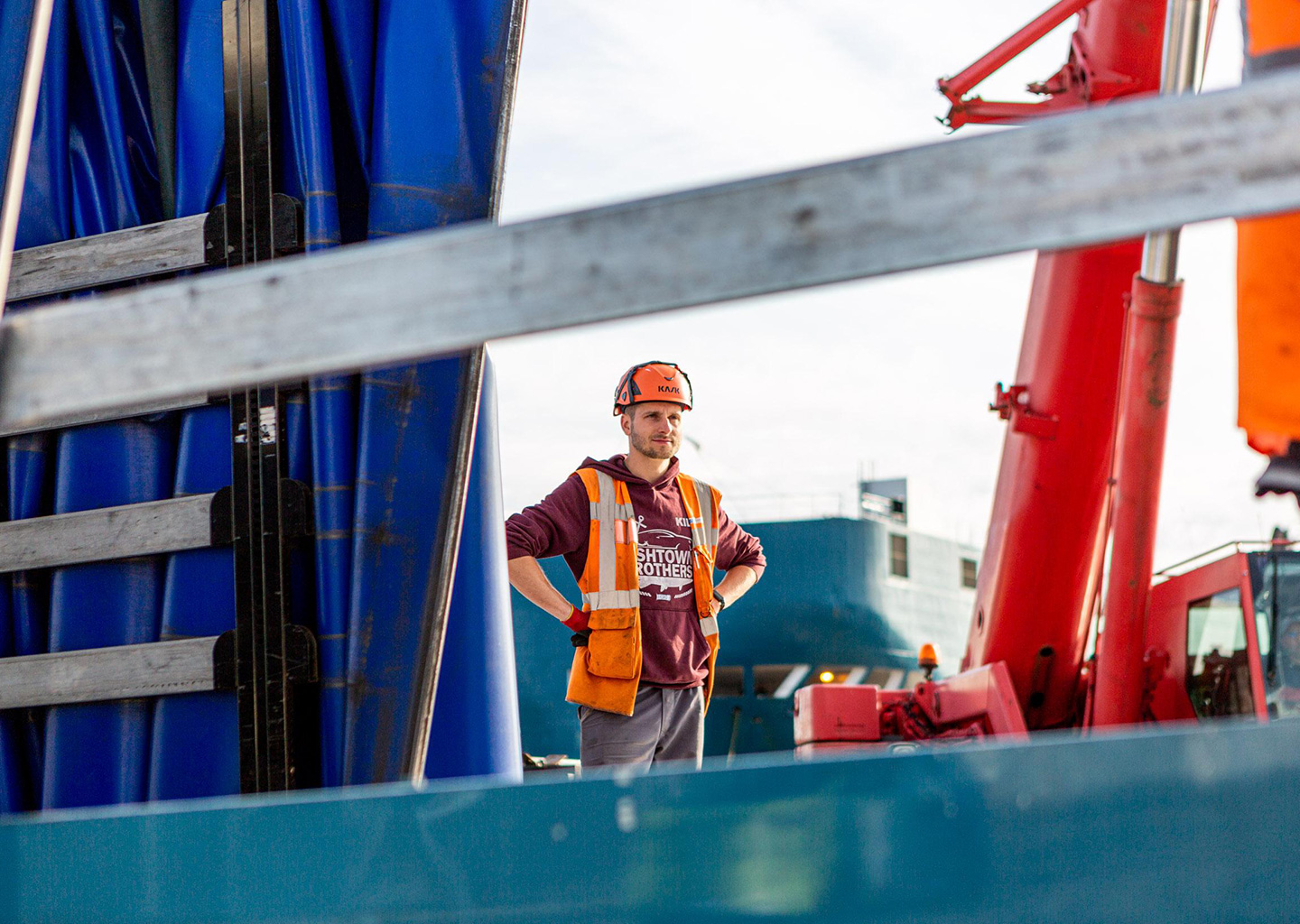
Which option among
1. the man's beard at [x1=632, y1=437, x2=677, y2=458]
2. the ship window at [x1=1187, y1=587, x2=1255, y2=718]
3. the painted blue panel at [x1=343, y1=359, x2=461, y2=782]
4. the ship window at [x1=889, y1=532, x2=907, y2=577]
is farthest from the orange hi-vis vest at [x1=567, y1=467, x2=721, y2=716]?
the ship window at [x1=889, y1=532, x2=907, y2=577]

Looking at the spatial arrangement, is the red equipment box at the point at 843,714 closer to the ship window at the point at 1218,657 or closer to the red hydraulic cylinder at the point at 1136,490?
the red hydraulic cylinder at the point at 1136,490

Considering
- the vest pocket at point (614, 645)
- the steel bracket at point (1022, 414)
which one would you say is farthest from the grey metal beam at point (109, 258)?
the steel bracket at point (1022, 414)

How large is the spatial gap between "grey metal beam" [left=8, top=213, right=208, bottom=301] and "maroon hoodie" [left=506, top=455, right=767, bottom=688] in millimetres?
1185

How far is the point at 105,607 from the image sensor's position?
3.10 m

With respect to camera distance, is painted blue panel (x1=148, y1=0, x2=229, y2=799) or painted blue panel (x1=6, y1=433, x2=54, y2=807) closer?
painted blue panel (x1=148, y1=0, x2=229, y2=799)

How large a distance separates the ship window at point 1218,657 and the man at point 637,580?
2978 millimetres

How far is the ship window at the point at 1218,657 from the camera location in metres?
5.86

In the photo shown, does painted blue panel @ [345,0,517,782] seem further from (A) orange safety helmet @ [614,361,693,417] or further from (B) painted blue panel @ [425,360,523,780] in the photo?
(A) orange safety helmet @ [614,361,693,417]

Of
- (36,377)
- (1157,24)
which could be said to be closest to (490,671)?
(36,377)

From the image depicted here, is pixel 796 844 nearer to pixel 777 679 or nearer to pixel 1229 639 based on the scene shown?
pixel 1229 639

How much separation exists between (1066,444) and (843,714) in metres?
2.00

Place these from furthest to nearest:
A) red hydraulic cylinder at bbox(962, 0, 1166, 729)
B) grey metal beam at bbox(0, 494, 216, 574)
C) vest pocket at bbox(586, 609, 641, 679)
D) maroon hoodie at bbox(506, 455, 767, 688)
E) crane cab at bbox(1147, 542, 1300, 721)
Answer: red hydraulic cylinder at bbox(962, 0, 1166, 729), crane cab at bbox(1147, 542, 1300, 721), maroon hoodie at bbox(506, 455, 767, 688), vest pocket at bbox(586, 609, 641, 679), grey metal beam at bbox(0, 494, 216, 574)

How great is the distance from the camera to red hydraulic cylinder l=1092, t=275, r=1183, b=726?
5.61 m

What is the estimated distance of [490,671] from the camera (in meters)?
3.25
